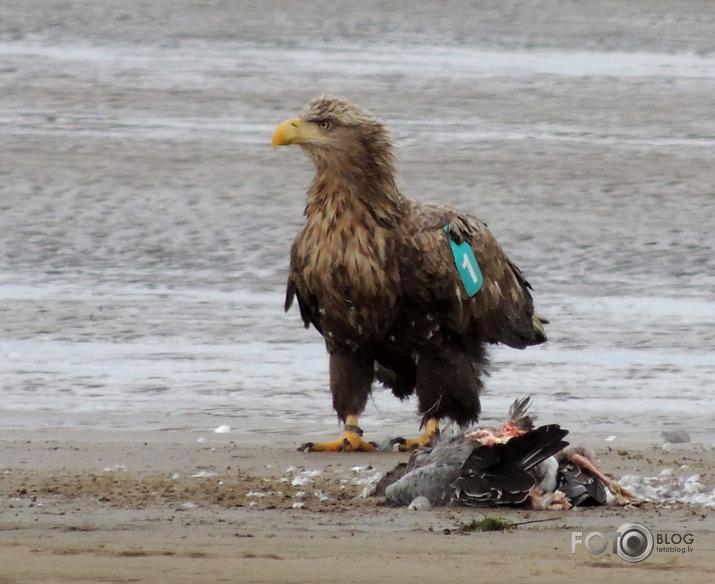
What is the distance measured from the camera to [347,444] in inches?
303

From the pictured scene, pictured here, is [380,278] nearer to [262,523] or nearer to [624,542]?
[262,523]

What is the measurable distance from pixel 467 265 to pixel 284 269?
414cm

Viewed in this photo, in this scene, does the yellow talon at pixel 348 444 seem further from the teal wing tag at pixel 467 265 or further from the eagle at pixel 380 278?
the teal wing tag at pixel 467 265

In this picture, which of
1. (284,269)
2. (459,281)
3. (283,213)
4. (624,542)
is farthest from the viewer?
(283,213)

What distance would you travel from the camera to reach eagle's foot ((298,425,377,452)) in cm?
753

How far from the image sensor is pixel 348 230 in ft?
25.5

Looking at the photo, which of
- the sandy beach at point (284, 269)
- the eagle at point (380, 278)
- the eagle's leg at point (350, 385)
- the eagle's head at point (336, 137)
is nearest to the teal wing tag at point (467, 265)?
the eagle at point (380, 278)

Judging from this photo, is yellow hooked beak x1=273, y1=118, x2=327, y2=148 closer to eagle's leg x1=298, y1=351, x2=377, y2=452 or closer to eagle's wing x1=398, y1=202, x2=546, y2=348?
eagle's wing x1=398, y1=202, x2=546, y2=348

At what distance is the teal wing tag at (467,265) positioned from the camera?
25.8 ft

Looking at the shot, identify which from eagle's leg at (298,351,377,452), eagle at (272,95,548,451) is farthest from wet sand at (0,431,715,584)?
eagle at (272,95,548,451)

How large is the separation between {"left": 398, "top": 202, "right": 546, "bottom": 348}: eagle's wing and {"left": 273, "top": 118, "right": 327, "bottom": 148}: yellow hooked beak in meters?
0.54

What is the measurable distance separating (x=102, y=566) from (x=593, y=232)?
8230 millimetres

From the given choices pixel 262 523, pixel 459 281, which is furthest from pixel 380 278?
pixel 262 523

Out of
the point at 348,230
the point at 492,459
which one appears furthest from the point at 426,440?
the point at 492,459
